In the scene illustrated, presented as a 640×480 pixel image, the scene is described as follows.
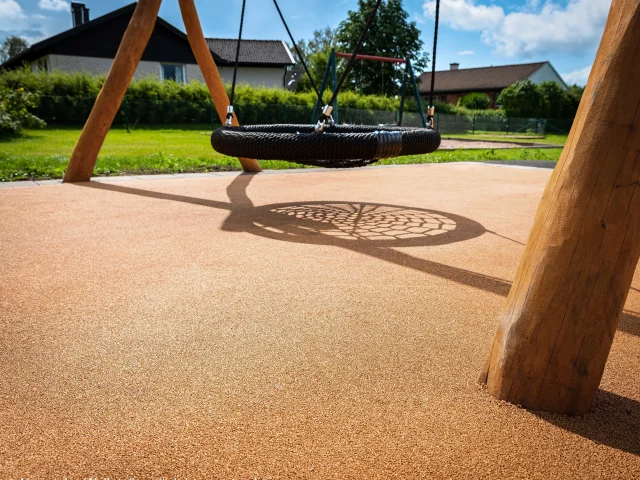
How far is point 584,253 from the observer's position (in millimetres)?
1238

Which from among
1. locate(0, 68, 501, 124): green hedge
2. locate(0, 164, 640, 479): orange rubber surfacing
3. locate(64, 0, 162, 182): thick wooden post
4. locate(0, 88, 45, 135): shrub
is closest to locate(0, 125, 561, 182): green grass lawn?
locate(0, 88, 45, 135): shrub

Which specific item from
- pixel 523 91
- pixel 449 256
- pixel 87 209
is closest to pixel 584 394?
pixel 449 256

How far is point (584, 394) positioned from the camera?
1.33 m

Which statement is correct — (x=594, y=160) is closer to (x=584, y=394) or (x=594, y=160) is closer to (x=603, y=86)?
(x=603, y=86)

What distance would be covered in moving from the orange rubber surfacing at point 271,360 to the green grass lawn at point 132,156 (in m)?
2.94

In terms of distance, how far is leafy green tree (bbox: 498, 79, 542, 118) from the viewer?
27.0 meters

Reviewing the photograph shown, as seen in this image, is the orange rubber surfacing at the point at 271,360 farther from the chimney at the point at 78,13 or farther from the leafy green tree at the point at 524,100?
the leafy green tree at the point at 524,100

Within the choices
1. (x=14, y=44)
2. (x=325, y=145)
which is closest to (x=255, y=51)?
(x=325, y=145)

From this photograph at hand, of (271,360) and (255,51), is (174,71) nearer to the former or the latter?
(255,51)

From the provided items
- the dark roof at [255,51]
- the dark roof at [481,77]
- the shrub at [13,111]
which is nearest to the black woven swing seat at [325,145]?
the shrub at [13,111]

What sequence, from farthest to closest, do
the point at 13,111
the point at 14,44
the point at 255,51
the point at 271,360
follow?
1. the point at 14,44
2. the point at 255,51
3. the point at 13,111
4. the point at 271,360

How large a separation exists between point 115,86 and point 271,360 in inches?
171

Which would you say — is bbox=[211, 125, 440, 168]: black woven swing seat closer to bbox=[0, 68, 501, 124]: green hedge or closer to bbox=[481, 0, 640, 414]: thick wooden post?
bbox=[481, 0, 640, 414]: thick wooden post

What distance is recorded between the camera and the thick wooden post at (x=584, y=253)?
1.16 meters
